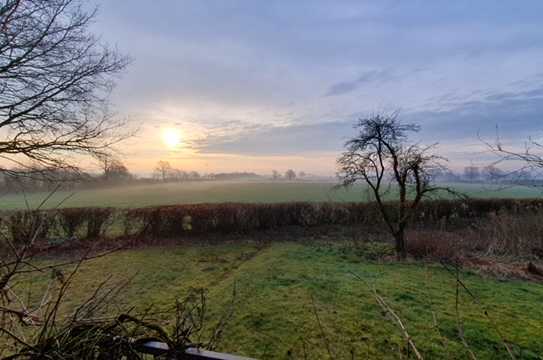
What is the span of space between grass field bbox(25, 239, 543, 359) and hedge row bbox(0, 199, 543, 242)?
116 inches

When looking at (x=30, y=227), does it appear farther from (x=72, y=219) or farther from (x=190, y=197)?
(x=190, y=197)

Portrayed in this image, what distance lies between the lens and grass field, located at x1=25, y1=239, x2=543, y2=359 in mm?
3834

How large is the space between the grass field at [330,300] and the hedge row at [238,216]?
2955 mm

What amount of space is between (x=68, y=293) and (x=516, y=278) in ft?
36.8

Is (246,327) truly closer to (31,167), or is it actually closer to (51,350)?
(51,350)

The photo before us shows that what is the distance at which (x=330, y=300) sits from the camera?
523 cm

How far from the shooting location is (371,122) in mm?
8859

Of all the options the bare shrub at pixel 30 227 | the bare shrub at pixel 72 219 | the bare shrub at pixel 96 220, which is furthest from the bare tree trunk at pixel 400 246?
the bare shrub at pixel 72 219

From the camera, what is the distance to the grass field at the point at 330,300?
12.6 ft

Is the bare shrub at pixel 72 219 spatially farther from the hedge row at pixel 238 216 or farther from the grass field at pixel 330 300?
the grass field at pixel 330 300

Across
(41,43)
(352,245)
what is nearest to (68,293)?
(41,43)

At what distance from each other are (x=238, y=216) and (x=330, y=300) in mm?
8257

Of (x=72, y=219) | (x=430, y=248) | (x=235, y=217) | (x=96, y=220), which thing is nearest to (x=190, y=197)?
(x=96, y=220)

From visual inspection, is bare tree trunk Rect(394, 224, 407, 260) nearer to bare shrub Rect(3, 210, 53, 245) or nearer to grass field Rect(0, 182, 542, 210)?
grass field Rect(0, 182, 542, 210)
